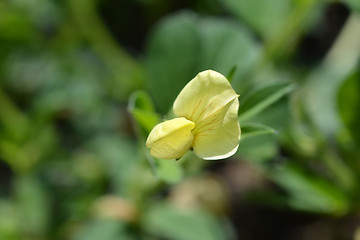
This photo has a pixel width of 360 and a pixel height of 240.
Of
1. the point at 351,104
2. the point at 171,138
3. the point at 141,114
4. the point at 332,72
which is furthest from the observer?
the point at 332,72

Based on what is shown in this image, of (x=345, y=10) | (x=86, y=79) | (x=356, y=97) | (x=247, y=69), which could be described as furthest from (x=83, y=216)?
(x=345, y=10)

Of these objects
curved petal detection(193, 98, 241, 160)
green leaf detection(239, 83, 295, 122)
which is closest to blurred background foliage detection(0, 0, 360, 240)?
green leaf detection(239, 83, 295, 122)

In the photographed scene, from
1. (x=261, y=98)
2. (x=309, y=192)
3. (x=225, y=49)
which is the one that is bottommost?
(x=309, y=192)

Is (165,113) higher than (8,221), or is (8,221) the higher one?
(165,113)

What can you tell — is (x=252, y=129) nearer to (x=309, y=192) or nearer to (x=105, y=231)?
(x=309, y=192)

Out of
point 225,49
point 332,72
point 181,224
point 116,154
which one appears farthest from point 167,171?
point 332,72

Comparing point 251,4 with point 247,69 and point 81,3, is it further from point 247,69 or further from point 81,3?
point 81,3

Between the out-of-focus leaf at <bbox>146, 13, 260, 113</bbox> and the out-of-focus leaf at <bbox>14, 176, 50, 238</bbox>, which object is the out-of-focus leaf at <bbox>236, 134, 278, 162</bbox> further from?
the out-of-focus leaf at <bbox>14, 176, 50, 238</bbox>
